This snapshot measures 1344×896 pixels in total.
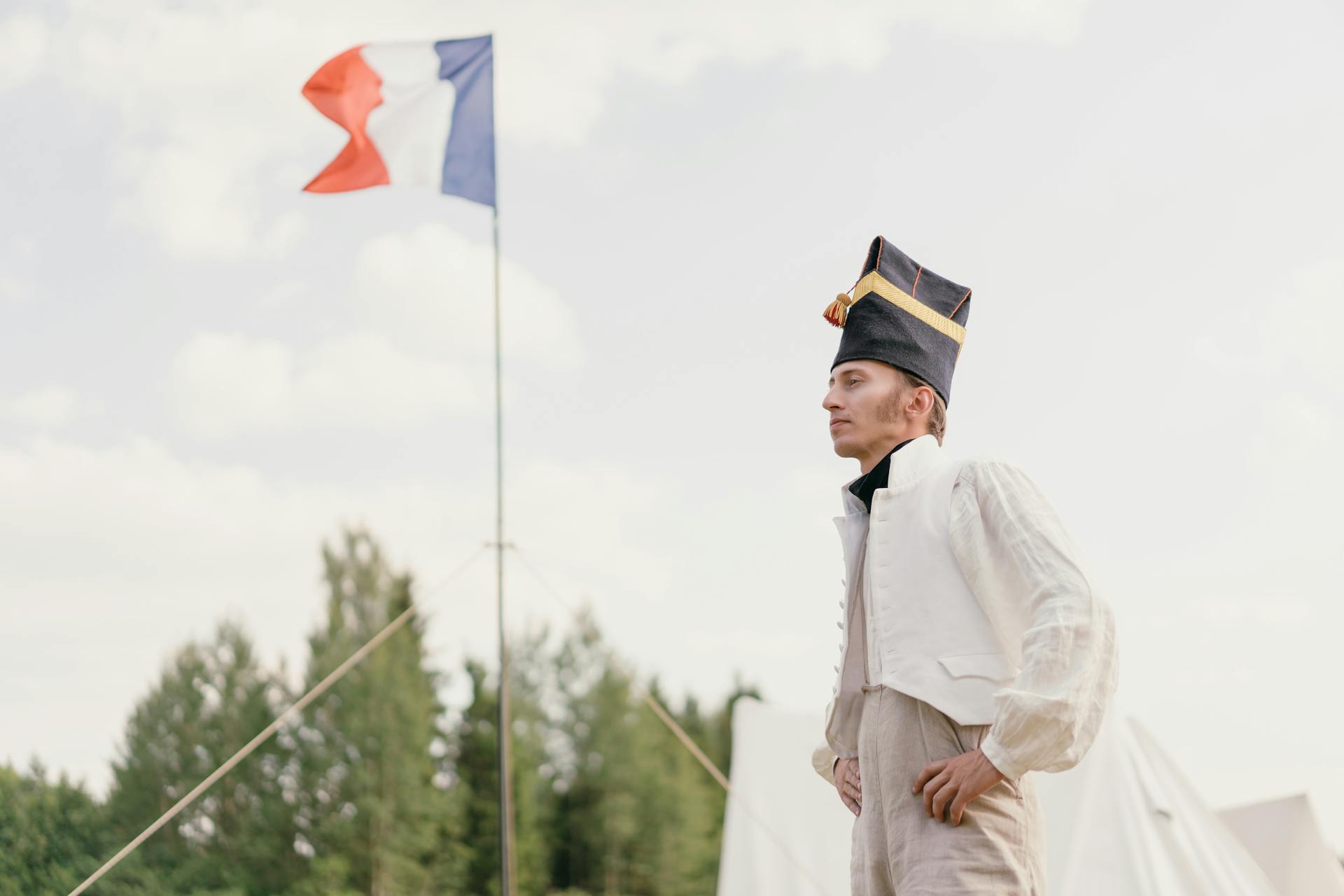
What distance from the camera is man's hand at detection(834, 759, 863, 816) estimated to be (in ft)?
4.82

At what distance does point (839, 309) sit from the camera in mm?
1605

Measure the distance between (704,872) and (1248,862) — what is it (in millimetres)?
11147

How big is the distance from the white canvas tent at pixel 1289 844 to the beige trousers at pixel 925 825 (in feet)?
6.74

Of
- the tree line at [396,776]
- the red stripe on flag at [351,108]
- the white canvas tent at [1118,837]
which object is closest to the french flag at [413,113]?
the red stripe on flag at [351,108]

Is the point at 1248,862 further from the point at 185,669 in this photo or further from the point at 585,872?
the point at 585,872

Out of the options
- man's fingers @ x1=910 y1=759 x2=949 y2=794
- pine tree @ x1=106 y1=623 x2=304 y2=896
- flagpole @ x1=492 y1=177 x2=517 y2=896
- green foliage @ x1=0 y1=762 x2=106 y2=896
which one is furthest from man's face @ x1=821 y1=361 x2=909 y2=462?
pine tree @ x1=106 y1=623 x2=304 y2=896

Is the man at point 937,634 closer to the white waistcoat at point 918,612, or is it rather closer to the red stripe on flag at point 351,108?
the white waistcoat at point 918,612

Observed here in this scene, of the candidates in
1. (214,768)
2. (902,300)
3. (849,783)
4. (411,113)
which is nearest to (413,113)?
(411,113)

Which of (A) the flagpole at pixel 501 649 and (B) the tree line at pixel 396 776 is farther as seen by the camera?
(B) the tree line at pixel 396 776

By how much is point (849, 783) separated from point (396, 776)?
35.0 feet

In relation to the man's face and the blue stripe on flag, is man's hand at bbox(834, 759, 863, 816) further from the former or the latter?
the blue stripe on flag

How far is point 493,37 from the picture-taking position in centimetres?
434

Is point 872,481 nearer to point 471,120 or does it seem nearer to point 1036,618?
point 1036,618

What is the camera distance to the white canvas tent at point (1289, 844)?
2889 millimetres
